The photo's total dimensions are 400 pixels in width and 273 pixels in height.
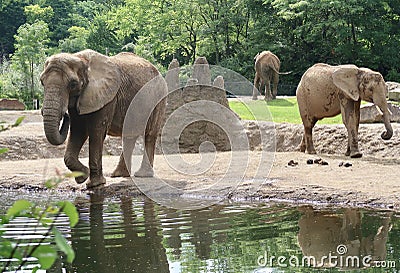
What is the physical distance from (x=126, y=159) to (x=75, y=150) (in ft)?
5.28

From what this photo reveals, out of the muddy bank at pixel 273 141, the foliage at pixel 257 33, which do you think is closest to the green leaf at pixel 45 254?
the muddy bank at pixel 273 141

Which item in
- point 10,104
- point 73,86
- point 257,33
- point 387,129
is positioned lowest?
point 10,104

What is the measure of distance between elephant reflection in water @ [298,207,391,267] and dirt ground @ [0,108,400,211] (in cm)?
86

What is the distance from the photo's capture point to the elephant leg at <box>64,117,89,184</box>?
409 inches

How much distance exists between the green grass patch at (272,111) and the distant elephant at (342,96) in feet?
8.72

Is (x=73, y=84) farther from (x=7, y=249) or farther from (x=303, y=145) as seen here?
(x=7, y=249)

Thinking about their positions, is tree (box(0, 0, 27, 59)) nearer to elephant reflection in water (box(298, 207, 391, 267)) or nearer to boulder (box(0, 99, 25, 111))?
boulder (box(0, 99, 25, 111))

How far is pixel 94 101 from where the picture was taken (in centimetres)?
1030

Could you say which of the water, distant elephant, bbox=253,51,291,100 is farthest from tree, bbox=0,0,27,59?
the water

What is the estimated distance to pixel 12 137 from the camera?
54.6ft

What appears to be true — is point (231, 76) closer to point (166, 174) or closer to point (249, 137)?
point (249, 137)

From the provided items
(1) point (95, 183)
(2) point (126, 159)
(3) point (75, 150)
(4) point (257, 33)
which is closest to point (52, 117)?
(3) point (75, 150)

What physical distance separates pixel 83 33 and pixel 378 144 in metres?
44.7

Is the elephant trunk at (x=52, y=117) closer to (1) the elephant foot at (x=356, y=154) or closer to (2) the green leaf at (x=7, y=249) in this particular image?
(1) the elephant foot at (x=356, y=154)
